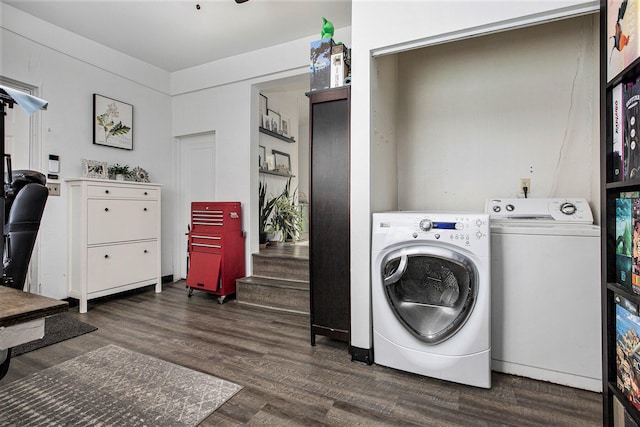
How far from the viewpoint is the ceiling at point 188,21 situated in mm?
2812

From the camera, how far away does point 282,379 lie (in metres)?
1.82

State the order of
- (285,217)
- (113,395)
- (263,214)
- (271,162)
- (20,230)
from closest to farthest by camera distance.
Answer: (20,230) < (113,395) < (263,214) < (285,217) < (271,162)

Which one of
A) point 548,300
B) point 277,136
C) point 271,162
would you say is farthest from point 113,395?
A: point 277,136

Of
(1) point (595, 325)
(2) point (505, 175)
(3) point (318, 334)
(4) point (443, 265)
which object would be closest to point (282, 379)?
(3) point (318, 334)

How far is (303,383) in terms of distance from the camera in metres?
1.78

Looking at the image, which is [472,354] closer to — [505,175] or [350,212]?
[350,212]

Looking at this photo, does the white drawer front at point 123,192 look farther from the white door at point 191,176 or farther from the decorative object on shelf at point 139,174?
the white door at point 191,176

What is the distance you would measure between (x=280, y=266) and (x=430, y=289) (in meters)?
1.87

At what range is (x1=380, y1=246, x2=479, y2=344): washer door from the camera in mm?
1737

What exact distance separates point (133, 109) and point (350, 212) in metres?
3.25

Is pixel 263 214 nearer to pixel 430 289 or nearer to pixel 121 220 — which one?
pixel 121 220

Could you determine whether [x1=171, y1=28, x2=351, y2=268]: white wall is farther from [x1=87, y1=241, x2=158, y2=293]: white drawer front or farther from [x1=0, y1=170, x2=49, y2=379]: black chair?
[x1=0, y1=170, x2=49, y2=379]: black chair

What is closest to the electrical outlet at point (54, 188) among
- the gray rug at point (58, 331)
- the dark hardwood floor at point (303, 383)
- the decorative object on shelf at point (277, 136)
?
the gray rug at point (58, 331)

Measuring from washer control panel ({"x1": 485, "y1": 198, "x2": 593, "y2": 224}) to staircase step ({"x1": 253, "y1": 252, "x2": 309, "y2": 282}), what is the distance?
1.77 metres
